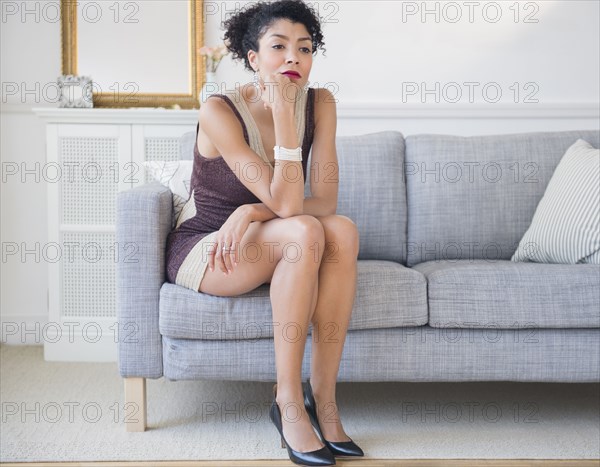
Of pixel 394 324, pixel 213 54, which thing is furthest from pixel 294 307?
pixel 213 54

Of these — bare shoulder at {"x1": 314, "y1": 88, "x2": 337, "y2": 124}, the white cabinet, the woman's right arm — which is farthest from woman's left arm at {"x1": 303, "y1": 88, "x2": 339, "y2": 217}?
the white cabinet

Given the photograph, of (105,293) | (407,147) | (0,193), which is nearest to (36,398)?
(105,293)

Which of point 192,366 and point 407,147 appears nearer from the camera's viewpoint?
point 192,366

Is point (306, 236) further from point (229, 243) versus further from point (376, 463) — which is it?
point (376, 463)

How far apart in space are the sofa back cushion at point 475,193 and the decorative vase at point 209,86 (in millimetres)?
823

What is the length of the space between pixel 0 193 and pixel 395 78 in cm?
173

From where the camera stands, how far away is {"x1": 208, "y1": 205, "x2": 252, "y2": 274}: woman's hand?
200 centimetres

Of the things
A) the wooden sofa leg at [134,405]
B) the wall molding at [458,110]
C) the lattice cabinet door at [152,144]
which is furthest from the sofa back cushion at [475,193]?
the wooden sofa leg at [134,405]

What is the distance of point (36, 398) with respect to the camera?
2.50 m

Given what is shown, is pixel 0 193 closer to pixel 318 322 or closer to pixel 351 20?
pixel 351 20

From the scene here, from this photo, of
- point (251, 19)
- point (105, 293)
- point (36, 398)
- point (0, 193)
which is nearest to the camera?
point (251, 19)

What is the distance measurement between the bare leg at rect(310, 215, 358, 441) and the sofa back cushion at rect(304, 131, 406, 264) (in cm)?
66

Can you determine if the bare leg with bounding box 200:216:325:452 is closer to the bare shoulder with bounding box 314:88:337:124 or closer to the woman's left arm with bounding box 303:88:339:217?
the woman's left arm with bounding box 303:88:339:217

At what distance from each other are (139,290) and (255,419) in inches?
20.8
